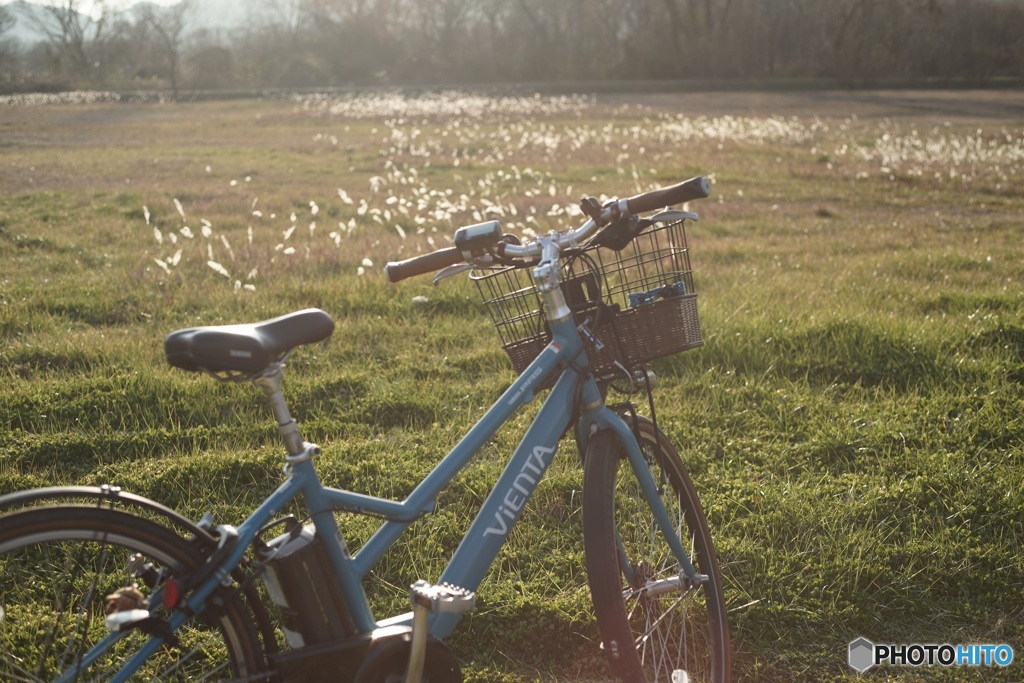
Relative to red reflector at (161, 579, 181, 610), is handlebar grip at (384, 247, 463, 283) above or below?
above

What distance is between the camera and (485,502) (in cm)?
263

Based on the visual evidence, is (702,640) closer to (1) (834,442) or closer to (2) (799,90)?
(1) (834,442)

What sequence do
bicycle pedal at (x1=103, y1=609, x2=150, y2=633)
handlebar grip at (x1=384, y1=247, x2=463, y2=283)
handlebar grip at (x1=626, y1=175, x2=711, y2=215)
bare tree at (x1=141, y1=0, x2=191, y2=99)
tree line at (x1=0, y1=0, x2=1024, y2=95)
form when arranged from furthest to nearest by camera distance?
bare tree at (x1=141, y1=0, x2=191, y2=99), tree line at (x1=0, y1=0, x2=1024, y2=95), handlebar grip at (x1=384, y1=247, x2=463, y2=283), handlebar grip at (x1=626, y1=175, x2=711, y2=215), bicycle pedal at (x1=103, y1=609, x2=150, y2=633)

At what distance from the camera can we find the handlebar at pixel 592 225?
101 inches

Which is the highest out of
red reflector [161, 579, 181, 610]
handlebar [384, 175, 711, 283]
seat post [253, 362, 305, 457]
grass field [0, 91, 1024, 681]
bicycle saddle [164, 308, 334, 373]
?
handlebar [384, 175, 711, 283]

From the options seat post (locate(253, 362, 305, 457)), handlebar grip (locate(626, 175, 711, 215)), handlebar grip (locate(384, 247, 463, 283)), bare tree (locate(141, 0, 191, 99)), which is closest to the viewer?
seat post (locate(253, 362, 305, 457))

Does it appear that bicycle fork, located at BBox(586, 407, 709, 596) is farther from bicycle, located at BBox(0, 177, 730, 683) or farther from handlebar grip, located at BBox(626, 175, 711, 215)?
handlebar grip, located at BBox(626, 175, 711, 215)

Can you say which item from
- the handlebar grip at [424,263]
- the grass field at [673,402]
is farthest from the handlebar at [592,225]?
the grass field at [673,402]

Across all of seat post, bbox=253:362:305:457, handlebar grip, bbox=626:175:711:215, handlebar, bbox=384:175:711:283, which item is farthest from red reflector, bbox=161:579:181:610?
handlebar grip, bbox=626:175:711:215

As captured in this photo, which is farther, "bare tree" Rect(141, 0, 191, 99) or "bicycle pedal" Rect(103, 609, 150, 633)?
"bare tree" Rect(141, 0, 191, 99)

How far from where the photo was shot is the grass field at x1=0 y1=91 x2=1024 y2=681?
12.0 feet

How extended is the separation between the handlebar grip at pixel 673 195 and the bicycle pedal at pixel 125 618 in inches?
66.6

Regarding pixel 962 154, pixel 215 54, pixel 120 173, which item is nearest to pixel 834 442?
pixel 962 154

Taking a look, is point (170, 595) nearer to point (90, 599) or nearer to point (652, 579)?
point (90, 599)
